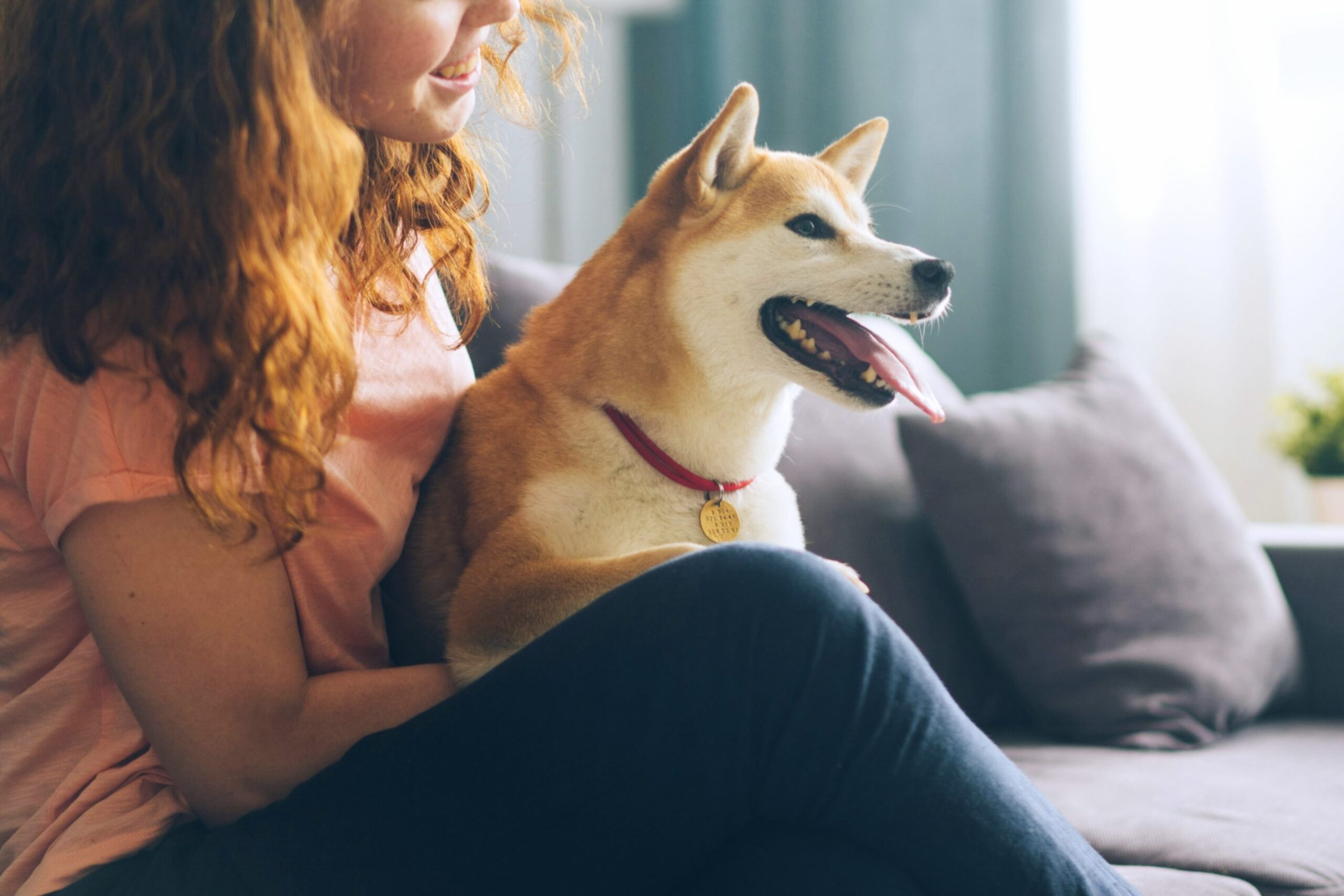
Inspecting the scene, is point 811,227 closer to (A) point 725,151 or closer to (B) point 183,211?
(A) point 725,151

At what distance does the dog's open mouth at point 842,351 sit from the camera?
3.17ft

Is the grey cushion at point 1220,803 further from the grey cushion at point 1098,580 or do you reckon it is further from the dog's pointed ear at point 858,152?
the dog's pointed ear at point 858,152

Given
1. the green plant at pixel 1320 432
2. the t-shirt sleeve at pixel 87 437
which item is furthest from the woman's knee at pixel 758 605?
the green plant at pixel 1320 432

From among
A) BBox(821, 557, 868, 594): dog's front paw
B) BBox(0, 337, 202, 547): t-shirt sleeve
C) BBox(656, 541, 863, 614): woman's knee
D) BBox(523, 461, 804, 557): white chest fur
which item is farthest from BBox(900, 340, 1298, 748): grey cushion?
BBox(0, 337, 202, 547): t-shirt sleeve

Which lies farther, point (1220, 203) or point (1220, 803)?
point (1220, 203)

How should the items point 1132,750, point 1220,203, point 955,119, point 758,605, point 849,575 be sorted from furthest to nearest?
1. point 955,119
2. point 1220,203
3. point 1132,750
4. point 849,575
5. point 758,605

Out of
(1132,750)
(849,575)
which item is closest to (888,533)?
(1132,750)

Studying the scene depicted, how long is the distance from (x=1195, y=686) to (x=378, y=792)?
1.08 meters

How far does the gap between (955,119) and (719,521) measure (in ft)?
6.06

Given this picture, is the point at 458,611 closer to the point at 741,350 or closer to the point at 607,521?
the point at 607,521

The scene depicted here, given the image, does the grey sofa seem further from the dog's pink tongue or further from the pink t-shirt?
the pink t-shirt

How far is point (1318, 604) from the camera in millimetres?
1511

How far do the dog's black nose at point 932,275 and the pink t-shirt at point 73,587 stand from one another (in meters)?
0.48

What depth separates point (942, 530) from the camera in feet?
4.52
